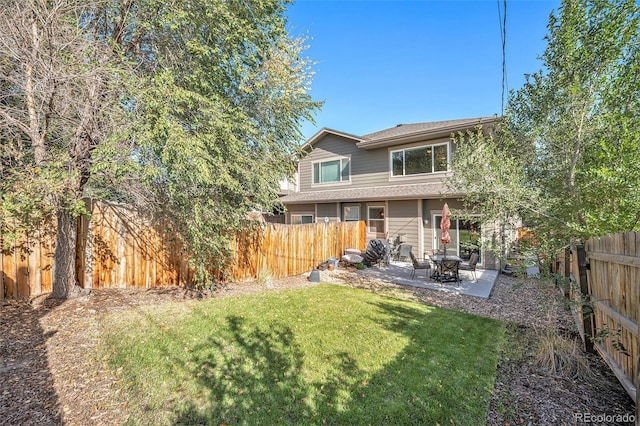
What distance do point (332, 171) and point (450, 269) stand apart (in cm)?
962

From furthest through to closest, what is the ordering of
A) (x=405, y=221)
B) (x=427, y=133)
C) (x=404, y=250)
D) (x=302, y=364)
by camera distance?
(x=405, y=221) < (x=404, y=250) < (x=427, y=133) < (x=302, y=364)

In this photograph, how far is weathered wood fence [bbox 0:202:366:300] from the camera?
5.59 m

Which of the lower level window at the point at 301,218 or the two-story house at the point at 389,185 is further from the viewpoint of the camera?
the lower level window at the point at 301,218

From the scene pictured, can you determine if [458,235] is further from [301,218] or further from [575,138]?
[301,218]

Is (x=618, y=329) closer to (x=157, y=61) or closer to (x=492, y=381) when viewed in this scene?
(x=492, y=381)

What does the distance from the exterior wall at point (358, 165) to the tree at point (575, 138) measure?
7090 mm

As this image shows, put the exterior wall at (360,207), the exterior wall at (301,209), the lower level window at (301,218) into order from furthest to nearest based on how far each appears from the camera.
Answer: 1. the lower level window at (301,218)
2. the exterior wall at (301,209)
3. the exterior wall at (360,207)

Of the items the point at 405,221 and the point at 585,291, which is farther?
the point at 405,221

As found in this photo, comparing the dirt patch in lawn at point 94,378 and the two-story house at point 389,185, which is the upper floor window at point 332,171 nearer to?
the two-story house at point 389,185

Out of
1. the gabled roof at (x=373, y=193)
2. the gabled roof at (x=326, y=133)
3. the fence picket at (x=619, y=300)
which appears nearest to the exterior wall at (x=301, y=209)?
the gabled roof at (x=373, y=193)

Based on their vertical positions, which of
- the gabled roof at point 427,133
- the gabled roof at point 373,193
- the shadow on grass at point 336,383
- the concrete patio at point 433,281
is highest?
the gabled roof at point 427,133

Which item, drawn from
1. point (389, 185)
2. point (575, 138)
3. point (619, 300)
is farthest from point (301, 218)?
point (619, 300)

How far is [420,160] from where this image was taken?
43.4 ft

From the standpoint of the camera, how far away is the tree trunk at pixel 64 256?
221 inches
